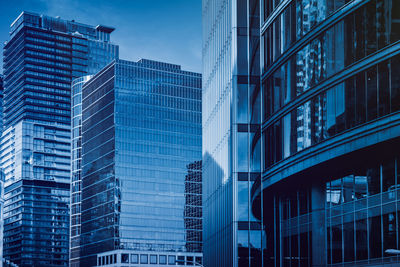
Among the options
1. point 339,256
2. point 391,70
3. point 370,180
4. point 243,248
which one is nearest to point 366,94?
point 391,70

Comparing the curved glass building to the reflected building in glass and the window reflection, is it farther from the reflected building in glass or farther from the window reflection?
the reflected building in glass

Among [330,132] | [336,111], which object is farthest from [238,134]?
[336,111]

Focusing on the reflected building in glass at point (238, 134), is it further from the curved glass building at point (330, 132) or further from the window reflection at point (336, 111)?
the window reflection at point (336, 111)

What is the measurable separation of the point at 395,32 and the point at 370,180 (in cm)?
887

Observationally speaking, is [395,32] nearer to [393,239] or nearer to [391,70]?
[391,70]

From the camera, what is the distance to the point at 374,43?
39.4 meters

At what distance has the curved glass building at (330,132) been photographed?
128 feet

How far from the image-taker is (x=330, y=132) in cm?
4381

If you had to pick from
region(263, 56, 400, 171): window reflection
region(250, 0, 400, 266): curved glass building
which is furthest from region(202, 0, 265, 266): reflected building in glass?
region(263, 56, 400, 171): window reflection

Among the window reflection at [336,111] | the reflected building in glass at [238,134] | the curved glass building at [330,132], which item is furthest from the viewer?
the reflected building in glass at [238,134]

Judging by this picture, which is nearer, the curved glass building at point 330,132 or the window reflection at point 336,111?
the window reflection at point 336,111

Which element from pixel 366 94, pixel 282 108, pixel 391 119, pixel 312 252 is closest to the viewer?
pixel 391 119

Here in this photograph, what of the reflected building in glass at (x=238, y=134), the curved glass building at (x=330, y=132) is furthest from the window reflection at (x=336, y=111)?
the reflected building in glass at (x=238, y=134)

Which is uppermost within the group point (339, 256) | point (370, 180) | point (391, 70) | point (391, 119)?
point (391, 70)
